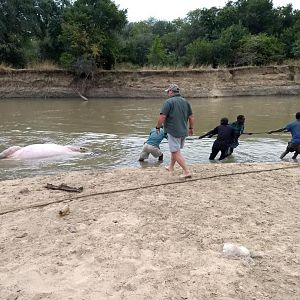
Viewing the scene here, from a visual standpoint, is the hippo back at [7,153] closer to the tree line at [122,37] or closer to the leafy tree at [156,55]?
the tree line at [122,37]

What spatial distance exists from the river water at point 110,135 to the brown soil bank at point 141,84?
11.7 meters

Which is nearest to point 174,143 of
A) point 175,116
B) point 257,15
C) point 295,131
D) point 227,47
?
point 175,116

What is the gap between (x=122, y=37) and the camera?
4369 centimetres

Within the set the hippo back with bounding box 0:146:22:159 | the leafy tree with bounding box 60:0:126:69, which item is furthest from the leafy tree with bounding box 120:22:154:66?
the hippo back with bounding box 0:146:22:159

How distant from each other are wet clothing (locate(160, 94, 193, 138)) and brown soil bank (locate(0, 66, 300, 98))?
29.4 meters

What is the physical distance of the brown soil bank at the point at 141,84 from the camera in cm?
3747

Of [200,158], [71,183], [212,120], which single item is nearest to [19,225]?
[71,183]

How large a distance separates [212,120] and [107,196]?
14.1 m

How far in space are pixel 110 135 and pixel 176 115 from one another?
28.3 feet

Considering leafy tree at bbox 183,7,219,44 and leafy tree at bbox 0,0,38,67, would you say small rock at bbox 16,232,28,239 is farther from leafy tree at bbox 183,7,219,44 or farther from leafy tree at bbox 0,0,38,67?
leafy tree at bbox 183,7,219,44

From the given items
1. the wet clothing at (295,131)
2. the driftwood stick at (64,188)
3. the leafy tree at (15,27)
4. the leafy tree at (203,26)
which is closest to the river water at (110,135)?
the wet clothing at (295,131)

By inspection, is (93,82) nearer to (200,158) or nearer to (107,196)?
(200,158)

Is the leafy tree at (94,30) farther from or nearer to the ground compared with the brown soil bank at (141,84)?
farther from the ground

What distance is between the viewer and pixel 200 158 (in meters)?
11.6
